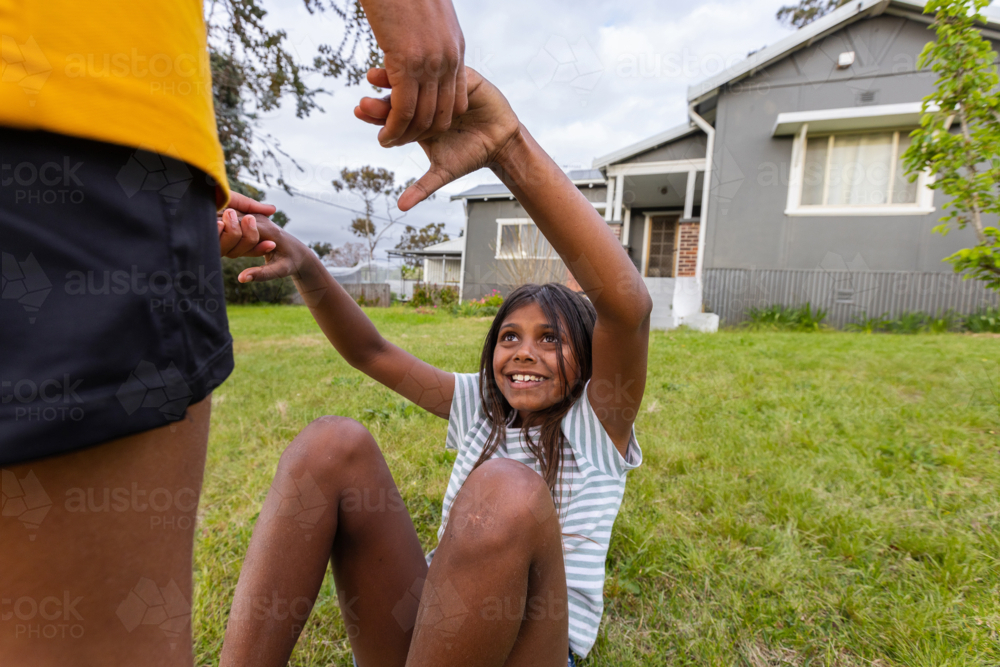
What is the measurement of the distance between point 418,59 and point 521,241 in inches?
404

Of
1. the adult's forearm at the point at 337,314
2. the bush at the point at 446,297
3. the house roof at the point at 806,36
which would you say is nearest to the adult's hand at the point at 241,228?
the adult's forearm at the point at 337,314

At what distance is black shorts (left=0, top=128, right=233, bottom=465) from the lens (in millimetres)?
456

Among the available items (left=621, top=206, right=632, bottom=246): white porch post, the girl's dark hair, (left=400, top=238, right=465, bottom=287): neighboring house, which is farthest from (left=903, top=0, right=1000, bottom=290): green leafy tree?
(left=400, top=238, right=465, bottom=287): neighboring house

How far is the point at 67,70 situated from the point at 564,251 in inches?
28.0

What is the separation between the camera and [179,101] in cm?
56

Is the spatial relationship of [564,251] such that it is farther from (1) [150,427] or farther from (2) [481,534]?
(1) [150,427]

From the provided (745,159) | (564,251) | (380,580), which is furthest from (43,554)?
(745,159)

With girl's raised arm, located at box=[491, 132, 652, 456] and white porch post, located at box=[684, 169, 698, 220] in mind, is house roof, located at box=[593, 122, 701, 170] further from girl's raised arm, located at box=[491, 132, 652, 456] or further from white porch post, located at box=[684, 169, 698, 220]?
girl's raised arm, located at box=[491, 132, 652, 456]

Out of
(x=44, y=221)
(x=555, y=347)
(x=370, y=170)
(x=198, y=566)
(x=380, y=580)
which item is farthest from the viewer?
(x=370, y=170)

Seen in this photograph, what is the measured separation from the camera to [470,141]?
807 millimetres

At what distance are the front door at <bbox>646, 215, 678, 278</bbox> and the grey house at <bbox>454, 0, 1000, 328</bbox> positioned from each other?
342cm

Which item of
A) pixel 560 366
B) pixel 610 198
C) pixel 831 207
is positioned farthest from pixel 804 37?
pixel 560 366

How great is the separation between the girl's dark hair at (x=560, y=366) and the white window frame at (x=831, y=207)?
8.58 meters

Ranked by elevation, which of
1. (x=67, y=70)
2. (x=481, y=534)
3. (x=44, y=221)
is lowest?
(x=481, y=534)
